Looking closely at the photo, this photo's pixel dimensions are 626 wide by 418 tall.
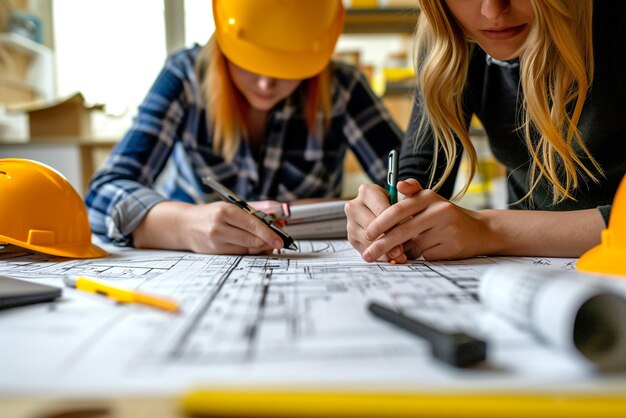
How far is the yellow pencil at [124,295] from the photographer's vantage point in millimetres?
502

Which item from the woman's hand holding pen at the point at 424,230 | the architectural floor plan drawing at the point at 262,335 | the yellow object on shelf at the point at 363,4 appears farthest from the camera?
the yellow object on shelf at the point at 363,4

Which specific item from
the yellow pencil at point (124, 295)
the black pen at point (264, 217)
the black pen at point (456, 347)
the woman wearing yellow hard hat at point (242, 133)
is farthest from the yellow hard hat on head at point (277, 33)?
the black pen at point (456, 347)

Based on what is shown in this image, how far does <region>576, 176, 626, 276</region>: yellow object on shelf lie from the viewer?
569mm

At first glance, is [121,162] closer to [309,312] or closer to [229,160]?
[229,160]

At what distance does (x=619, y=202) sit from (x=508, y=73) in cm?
48

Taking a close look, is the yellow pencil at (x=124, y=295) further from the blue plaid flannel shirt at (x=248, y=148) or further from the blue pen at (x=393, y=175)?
the blue plaid flannel shirt at (x=248, y=148)

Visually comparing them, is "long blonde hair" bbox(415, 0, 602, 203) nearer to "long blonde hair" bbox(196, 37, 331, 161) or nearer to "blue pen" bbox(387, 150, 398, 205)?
"blue pen" bbox(387, 150, 398, 205)


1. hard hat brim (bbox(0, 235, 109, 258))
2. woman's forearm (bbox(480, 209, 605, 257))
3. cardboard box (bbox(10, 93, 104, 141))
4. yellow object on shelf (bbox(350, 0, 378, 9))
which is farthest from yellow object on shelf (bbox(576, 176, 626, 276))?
cardboard box (bbox(10, 93, 104, 141))

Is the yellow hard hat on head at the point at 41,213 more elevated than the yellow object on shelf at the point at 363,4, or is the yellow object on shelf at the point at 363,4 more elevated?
the yellow object on shelf at the point at 363,4

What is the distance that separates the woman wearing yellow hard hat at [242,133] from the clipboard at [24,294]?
12.8 inches

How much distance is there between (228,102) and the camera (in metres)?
1.20

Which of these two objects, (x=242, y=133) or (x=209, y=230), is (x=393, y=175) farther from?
(x=242, y=133)

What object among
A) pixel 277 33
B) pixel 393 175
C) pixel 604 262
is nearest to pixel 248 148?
pixel 277 33

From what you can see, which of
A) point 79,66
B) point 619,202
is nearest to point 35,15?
point 79,66
